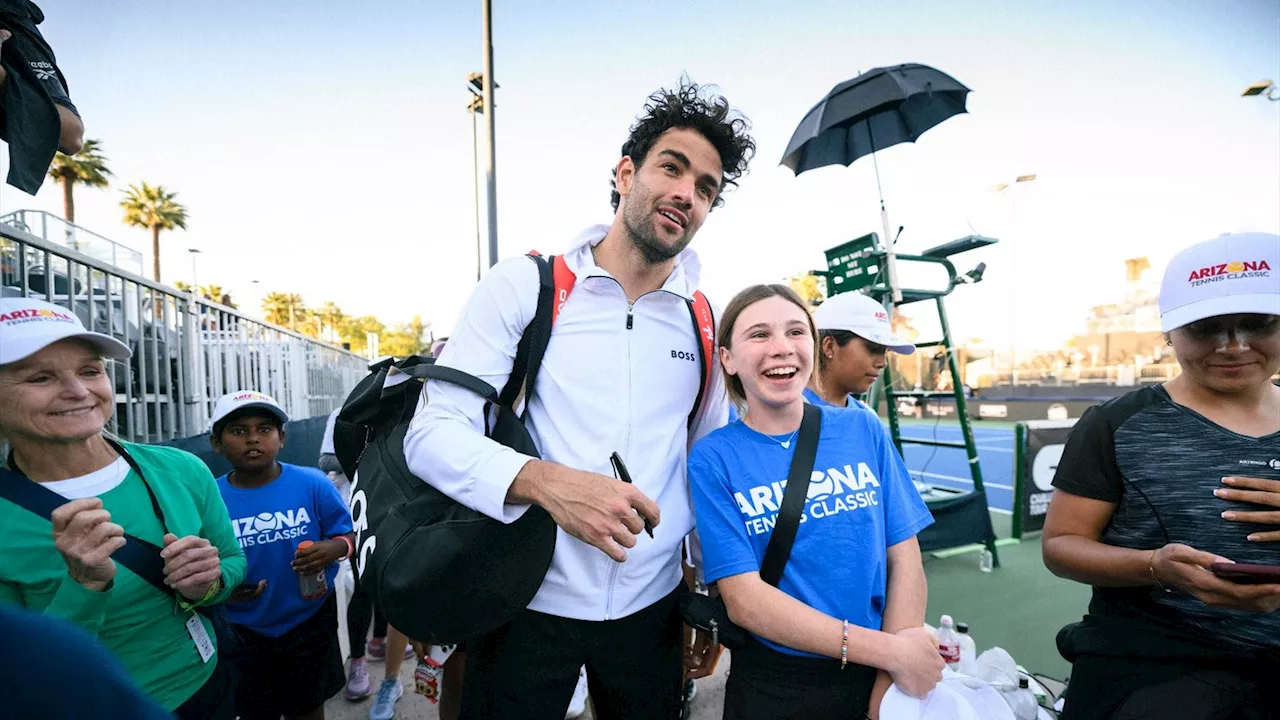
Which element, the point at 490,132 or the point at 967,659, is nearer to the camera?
the point at 967,659

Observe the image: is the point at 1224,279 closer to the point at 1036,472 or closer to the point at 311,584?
the point at 311,584

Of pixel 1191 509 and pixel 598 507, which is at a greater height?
pixel 598 507

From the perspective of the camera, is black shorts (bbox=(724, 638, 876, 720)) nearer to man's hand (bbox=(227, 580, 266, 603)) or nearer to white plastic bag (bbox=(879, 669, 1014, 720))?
white plastic bag (bbox=(879, 669, 1014, 720))

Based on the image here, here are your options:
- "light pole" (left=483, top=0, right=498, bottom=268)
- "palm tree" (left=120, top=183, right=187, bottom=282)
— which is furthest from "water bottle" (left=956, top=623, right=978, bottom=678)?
"palm tree" (left=120, top=183, right=187, bottom=282)

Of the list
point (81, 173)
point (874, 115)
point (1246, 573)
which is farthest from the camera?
point (81, 173)

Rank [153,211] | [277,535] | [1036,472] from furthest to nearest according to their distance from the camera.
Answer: [153,211] → [1036,472] → [277,535]

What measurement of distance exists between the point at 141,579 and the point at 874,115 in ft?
19.0

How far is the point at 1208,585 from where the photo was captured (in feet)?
4.40

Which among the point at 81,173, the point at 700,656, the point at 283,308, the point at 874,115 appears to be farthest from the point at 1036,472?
the point at 283,308

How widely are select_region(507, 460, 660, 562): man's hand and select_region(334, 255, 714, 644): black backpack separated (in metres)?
0.23

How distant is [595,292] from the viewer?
1746 mm

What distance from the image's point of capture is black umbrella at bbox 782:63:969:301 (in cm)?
464

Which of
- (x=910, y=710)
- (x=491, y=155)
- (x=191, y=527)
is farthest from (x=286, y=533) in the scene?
(x=491, y=155)

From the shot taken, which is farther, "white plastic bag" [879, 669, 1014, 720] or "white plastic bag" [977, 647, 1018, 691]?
"white plastic bag" [977, 647, 1018, 691]
